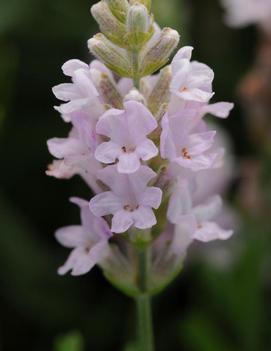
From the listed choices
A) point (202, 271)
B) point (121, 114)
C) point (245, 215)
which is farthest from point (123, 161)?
point (245, 215)

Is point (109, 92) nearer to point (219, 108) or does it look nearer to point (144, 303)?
point (219, 108)

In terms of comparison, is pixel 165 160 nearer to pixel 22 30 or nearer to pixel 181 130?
pixel 181 130

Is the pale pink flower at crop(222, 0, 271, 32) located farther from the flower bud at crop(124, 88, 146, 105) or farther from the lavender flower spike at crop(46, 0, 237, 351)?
the flower bud at crop(124, 88, 146, 105)

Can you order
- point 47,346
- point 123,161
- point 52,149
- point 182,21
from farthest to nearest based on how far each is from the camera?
point 182,21 < point 47,346 < point 52,149 < point 123,161

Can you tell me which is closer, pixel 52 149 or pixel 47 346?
pixel 52 149

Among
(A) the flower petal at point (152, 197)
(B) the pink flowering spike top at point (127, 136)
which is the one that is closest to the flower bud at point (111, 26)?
(B) the pink flowering spike top at point (127, 136)

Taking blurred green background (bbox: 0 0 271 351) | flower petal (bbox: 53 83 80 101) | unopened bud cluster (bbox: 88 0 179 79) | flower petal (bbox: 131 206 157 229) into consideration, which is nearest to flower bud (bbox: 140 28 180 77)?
unopened bud cluster (bbox: 88 0 179 79)

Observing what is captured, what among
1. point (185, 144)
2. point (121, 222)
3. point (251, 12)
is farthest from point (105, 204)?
point (251, 12)
